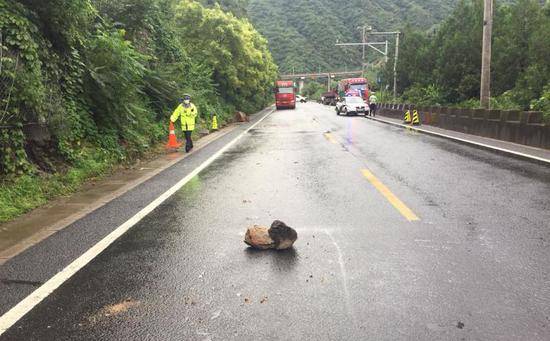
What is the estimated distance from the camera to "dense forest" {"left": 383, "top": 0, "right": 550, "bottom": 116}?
23695 millimetres

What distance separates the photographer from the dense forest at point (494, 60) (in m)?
23.7

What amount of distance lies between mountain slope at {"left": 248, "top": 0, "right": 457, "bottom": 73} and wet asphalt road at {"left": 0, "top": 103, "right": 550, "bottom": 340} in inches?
4945

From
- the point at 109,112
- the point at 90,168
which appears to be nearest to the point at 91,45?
the point at 109,112

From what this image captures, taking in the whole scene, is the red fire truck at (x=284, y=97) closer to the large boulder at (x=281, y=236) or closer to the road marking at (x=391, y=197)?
the road marking at (x=391, y=197)

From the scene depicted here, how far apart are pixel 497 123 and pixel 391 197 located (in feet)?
36.1

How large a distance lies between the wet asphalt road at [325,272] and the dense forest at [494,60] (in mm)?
12469

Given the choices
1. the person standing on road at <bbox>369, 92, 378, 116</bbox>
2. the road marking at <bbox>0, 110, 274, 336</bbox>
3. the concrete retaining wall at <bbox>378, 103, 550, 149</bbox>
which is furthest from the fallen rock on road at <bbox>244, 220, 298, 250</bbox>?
the person standing on road at <bbox>369, 92, 378, 116</bbox>

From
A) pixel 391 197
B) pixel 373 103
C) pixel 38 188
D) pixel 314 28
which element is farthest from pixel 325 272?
pixel 314 28

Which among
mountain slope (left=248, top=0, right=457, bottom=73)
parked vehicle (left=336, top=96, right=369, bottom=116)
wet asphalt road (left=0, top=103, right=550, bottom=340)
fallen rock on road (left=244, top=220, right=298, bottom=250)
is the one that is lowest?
wet asphalt road (left=0, top=103, right=550, bottom=340)

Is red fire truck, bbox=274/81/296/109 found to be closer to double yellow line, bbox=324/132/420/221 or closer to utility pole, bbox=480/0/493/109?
utility pole, bbox=480/0/493/109

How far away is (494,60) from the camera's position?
95.5 ft

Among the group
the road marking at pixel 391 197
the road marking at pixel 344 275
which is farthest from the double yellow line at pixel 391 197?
the road marking at pixel 344 275

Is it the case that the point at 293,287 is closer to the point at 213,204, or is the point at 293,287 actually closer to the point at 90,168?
the point at 213,204

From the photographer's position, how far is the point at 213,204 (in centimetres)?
747
